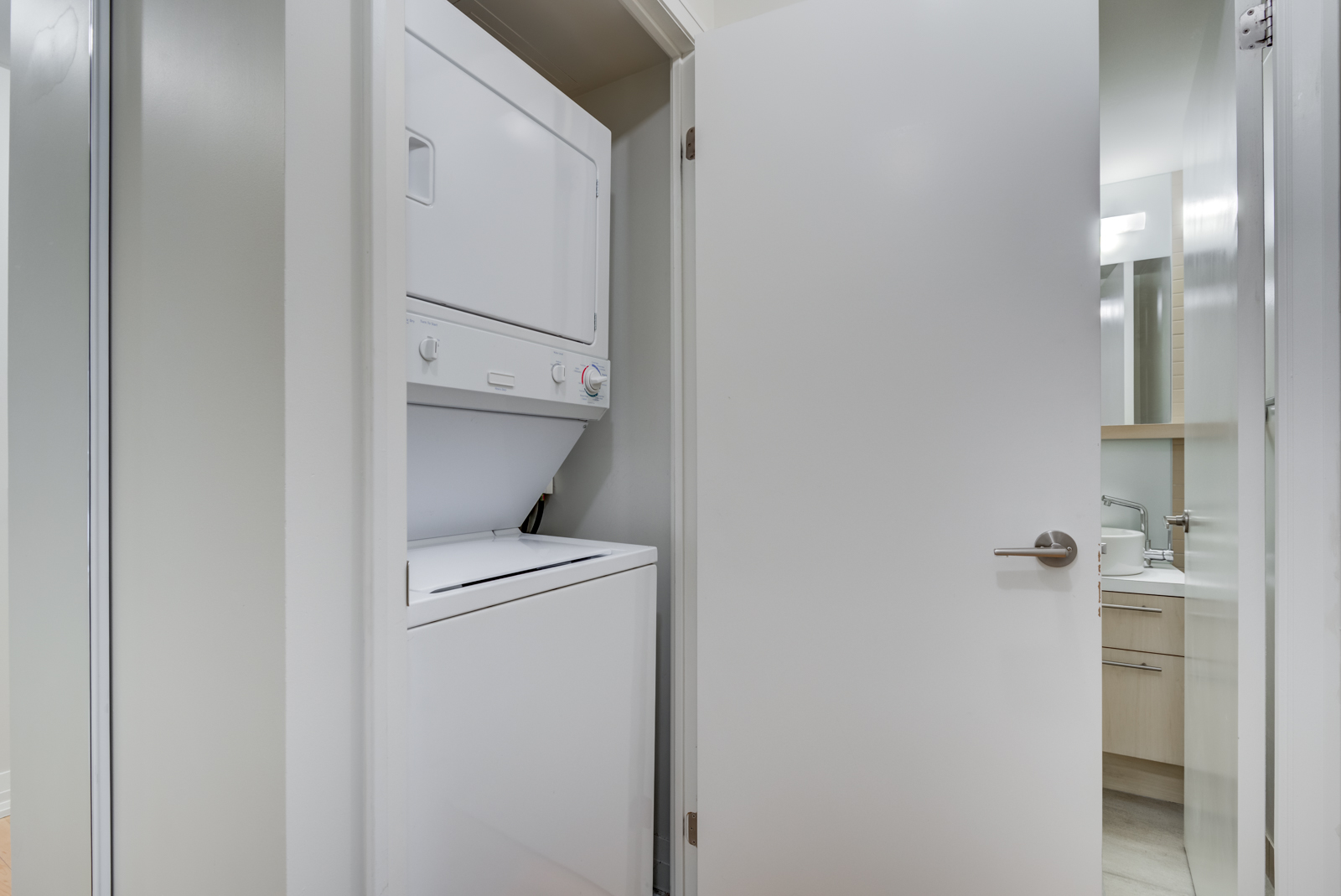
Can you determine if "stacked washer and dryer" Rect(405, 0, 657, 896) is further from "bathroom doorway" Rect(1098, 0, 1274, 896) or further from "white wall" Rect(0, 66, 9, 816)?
"bathroom doorway" Rect(1098, 0, 1274, 896)

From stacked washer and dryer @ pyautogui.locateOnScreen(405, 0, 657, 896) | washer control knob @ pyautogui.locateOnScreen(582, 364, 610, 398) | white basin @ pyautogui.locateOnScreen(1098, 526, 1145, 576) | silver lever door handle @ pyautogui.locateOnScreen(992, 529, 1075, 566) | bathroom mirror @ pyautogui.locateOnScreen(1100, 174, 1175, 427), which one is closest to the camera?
stacked washer and dryer @ pyautogui.locateOnScreen(405, 0, 657, 896)

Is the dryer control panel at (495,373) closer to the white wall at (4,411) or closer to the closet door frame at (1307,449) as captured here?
the white wall at (4,411)

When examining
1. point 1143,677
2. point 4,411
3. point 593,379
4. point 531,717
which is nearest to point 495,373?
point 593,379

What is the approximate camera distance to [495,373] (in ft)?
3.97

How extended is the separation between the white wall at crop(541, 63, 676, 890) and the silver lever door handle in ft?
2.60

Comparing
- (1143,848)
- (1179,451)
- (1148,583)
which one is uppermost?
(1179,451)

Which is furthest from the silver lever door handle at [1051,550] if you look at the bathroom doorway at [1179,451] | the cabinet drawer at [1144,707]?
the cabinet drawer at [1144,707]

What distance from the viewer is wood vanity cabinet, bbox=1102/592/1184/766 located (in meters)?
1.96

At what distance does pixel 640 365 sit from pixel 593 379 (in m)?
0.26

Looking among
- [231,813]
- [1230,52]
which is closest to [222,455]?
[231,813]

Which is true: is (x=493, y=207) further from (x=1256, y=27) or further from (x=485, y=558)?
(x=1256, y=27)

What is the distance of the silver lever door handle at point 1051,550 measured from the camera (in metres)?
1.12

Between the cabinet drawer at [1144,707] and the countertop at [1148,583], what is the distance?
0.64 ft

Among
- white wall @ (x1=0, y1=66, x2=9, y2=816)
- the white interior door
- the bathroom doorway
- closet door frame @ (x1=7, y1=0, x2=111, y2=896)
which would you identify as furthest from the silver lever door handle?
white wall @ (x1=0, y1=66, x2=9, y2=816)
